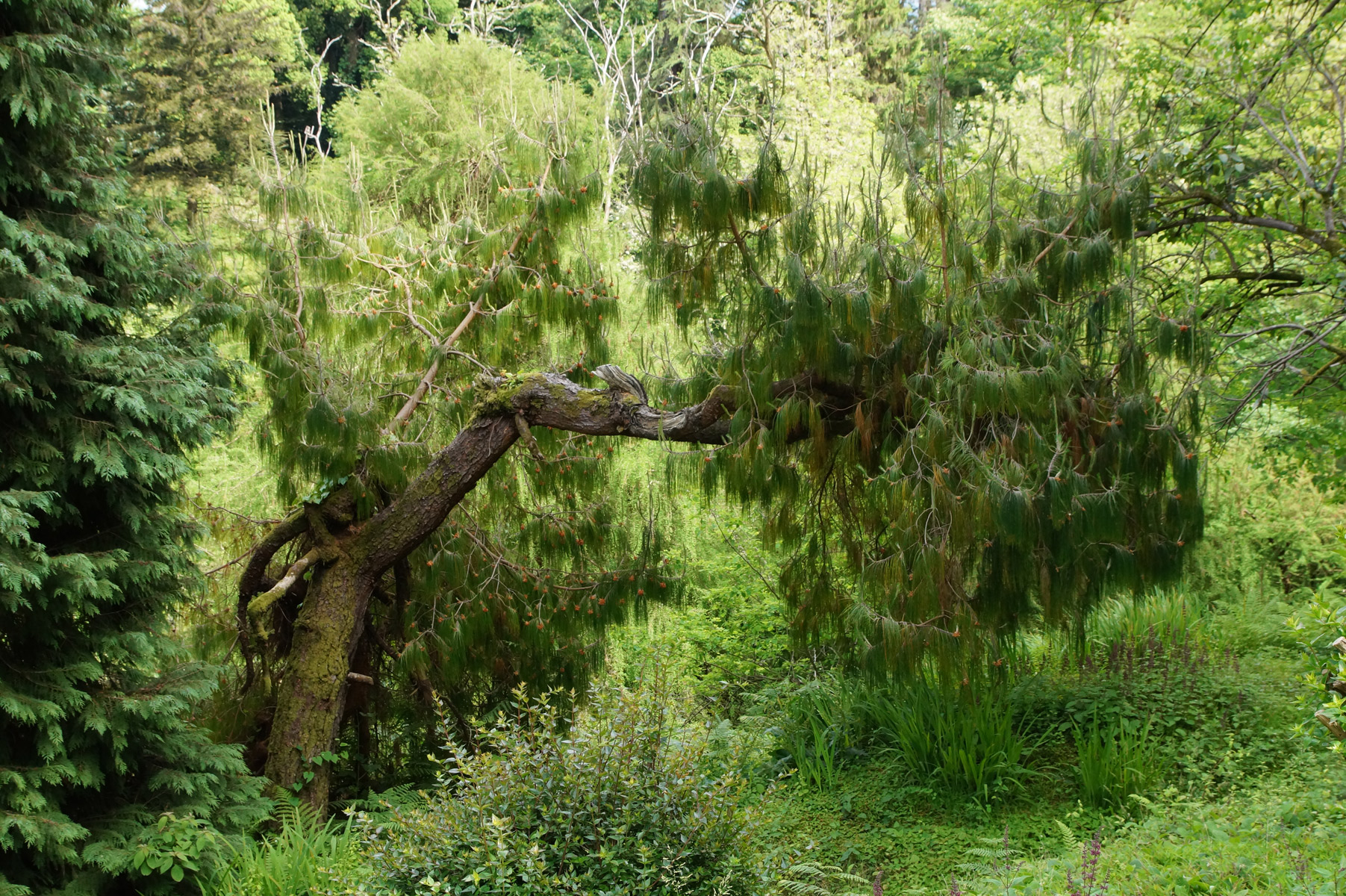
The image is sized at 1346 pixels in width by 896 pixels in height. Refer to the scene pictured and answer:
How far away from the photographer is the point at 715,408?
4.52 m

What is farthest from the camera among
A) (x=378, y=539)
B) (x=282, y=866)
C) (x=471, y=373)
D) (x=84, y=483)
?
(x=471, y=373)

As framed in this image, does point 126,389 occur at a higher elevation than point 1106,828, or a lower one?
higher

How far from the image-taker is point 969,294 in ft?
12.8

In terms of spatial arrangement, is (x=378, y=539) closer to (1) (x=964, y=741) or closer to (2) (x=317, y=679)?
(2) (x=317, y=679)

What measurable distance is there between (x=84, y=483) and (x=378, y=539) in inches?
65.6

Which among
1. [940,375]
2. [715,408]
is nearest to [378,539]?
[715,408]

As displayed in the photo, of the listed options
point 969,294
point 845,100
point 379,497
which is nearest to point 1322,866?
point 969,294

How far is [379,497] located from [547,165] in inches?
81.6

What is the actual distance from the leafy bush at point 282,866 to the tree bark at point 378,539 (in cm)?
85

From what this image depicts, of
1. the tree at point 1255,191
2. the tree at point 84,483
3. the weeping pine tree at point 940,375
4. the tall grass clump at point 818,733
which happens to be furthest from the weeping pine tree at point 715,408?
the tree at point 84,483

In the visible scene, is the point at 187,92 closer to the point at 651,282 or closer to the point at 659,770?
the point at 651,282

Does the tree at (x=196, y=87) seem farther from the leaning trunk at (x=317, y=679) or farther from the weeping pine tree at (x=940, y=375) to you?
the weeping pine tree at (x=940, y=375)

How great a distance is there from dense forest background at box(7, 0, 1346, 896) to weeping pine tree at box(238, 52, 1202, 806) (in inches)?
1.1

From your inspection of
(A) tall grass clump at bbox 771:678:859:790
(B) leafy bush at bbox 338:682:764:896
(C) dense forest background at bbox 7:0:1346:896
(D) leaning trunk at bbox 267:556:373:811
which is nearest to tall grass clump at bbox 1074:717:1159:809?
(C) dense forest background at bbox 7:0:1346:896
